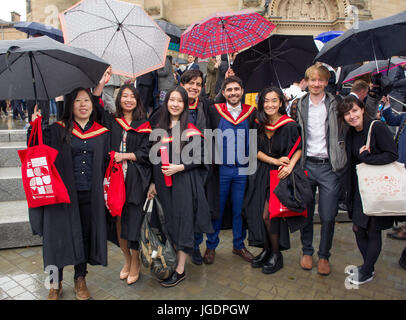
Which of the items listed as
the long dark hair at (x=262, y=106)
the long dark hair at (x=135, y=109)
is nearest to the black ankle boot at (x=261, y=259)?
the long dark hair at (x=262, y=106)

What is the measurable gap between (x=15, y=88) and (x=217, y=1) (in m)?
14.7

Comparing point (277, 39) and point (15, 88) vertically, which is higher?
point (277, 39)

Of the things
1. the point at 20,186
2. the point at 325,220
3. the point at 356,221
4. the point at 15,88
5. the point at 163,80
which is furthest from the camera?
the point at 163,80

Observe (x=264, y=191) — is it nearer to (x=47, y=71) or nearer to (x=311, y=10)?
(x=47, y=71)

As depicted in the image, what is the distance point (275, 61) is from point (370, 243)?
8.24ft

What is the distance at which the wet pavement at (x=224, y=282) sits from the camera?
3.13 m

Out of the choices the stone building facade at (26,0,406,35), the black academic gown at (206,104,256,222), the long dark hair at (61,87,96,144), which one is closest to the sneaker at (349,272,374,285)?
the black academic gown at (206,104,256,222)

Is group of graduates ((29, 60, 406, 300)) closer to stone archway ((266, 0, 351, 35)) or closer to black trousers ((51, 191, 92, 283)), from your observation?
black trousers ((51, 191, 92, 283))

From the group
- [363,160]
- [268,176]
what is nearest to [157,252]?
[268,176]

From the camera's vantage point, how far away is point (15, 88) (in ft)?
8.77

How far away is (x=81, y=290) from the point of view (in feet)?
10.1
